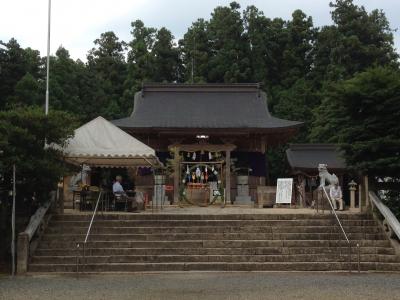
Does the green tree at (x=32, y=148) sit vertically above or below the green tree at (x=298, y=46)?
below

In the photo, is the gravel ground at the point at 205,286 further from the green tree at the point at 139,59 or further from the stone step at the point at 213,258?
the green tree at the point at 139,59

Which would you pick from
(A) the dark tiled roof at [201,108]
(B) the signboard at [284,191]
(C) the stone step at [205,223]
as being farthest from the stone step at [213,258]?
(A) the dark tiled roof at [201,108]

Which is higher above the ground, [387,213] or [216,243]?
[387,213]

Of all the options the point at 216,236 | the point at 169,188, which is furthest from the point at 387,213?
the point at 169,188

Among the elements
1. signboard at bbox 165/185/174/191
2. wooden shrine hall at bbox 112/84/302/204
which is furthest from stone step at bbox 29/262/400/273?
signboard at bbox 165/185/174/191

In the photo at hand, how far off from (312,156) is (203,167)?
9461 mm

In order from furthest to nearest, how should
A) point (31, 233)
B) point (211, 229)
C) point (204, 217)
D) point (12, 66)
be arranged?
point (12, 66) → point (204, 217) → point (211, 229) → point (31, 233)

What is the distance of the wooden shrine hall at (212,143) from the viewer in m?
20.4

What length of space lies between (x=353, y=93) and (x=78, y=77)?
28248 millimetres

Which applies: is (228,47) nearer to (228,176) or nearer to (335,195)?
(228,176)

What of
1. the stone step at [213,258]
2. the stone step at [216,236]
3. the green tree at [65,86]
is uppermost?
the green tree at [65,86]

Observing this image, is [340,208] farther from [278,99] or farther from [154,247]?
[278,99]

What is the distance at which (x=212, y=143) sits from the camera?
70.0ft

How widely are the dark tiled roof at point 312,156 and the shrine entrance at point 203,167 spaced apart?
7030 mm
